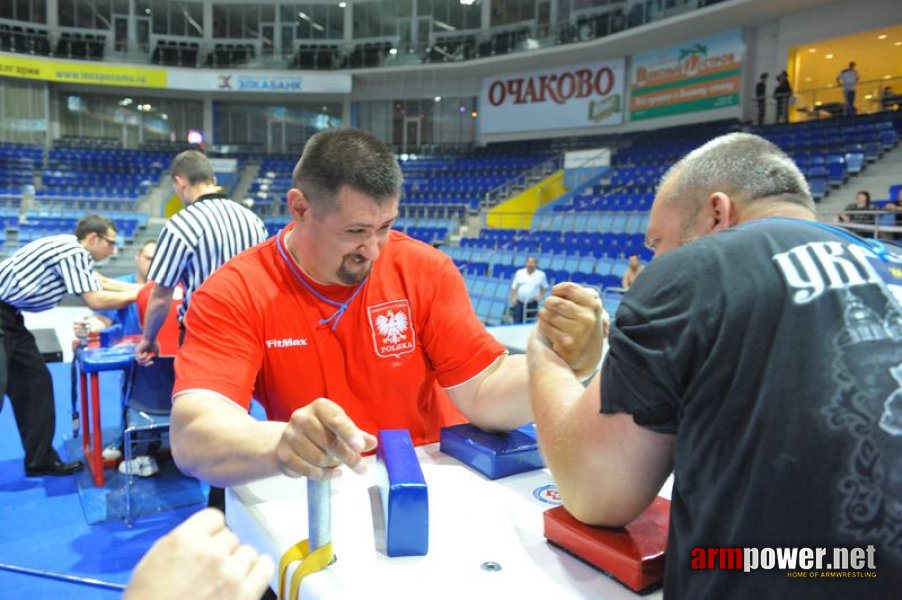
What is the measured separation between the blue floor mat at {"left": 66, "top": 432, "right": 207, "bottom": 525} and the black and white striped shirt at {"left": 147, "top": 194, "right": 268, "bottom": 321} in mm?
1116

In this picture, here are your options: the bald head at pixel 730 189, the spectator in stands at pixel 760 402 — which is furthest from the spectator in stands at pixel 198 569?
the bald head at pixel 730 189

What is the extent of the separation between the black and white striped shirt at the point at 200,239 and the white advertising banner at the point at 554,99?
576 inches

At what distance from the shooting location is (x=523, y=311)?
26.5 feet

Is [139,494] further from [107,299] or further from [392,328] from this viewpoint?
[392,328]

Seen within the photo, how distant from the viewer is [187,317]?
1460 mm

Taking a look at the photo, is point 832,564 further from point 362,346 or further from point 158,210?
point 158,210

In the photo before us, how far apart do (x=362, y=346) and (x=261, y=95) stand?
2146 centimetres

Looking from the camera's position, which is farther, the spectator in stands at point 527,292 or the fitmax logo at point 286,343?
the spectator in stands at point 527,292

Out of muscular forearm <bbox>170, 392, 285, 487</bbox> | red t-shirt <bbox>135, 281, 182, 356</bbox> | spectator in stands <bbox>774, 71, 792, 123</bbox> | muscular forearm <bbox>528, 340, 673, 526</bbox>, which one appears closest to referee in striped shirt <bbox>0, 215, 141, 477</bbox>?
red t-shirt <bbox>135, 281, 182, 356</bbox>

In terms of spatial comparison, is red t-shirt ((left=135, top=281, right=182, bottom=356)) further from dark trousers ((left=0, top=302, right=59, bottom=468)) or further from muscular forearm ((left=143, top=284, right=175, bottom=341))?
dark trousers ((left=0, top=302, right=59, bottom=468))

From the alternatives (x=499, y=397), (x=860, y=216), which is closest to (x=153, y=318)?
(x=499, y=397)

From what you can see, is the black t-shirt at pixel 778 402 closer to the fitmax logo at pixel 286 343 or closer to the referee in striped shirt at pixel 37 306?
the fitmax logo at pixel 286 343

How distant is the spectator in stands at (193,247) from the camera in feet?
9.56

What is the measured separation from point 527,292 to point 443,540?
7213mm
